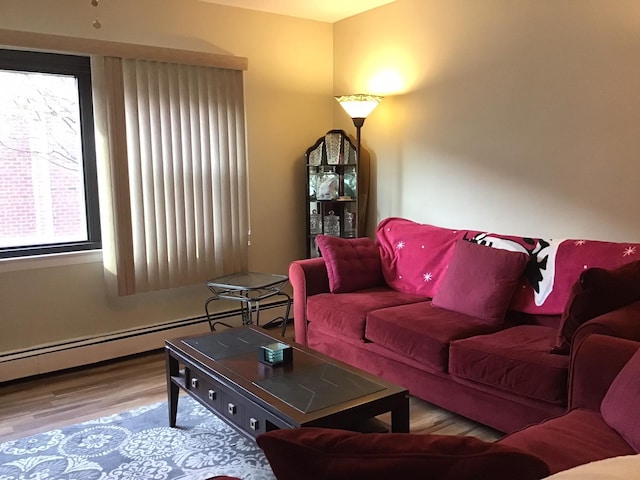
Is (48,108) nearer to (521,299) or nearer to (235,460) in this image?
(235,460)

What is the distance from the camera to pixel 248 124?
14.4 ft

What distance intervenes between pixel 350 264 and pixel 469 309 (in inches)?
36.5

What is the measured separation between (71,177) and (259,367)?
211 centimetres

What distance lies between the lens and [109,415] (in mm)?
3061

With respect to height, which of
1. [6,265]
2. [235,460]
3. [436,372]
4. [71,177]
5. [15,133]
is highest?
[15,133]

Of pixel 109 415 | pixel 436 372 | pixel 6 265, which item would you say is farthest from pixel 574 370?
pixel 6 265

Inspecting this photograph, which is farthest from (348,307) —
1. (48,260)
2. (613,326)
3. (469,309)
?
(48,260)

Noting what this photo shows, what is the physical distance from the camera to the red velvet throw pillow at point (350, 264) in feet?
12.3

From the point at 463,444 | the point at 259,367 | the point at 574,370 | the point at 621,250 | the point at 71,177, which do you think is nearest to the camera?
the point at 463,444

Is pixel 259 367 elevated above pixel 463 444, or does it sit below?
below

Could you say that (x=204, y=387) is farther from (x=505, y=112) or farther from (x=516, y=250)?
(x=505, y=112)

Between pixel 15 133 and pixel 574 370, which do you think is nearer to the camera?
pixel 574 370

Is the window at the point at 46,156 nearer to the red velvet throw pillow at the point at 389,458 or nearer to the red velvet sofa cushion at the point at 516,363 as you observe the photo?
the red velvet sofa cushion at the point at 516,363

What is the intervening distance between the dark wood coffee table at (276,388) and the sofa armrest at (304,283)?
3.02 ft
